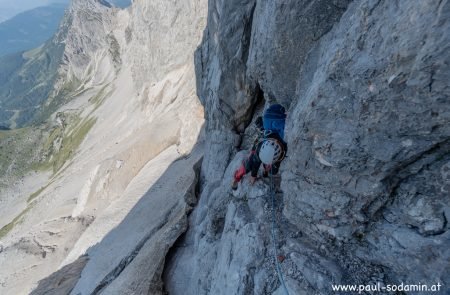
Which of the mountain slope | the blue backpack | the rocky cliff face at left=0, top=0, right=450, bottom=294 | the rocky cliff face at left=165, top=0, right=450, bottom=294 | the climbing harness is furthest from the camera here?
the mountain slope

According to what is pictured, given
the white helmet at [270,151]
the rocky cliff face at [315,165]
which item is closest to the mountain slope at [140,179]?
the rocky cliff face at [315,165]

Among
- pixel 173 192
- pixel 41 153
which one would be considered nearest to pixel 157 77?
pixel 173 192

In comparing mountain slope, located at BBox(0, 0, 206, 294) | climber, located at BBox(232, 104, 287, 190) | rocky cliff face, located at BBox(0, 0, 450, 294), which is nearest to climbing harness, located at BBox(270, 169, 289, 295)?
rocky cliff face, located at BBox(0, 0, 450, 294)

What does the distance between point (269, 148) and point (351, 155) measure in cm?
262

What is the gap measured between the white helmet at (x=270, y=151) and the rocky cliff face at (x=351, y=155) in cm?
38

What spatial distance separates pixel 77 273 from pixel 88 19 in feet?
620

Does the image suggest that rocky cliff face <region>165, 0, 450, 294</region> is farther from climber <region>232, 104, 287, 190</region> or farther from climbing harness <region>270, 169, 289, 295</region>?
climber <region>232, 104, 287, 190</region>

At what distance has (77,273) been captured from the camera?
70.9ft

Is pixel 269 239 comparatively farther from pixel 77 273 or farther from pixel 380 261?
pixel 77 273

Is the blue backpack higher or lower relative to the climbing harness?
higher

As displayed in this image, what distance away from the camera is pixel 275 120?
1043 centimetres

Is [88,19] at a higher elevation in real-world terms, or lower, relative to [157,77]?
higher

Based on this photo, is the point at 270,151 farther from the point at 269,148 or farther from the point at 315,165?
the point at 315,165

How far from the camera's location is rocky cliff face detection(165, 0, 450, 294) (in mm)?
5746
